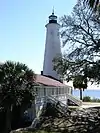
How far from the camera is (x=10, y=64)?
19766 millimetres

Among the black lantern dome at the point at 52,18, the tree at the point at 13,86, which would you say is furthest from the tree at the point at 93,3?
the black lantern dome at the point at 52,18

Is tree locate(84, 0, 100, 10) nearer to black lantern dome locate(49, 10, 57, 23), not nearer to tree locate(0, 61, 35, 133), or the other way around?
tree locate(0, 61, 35, 133)

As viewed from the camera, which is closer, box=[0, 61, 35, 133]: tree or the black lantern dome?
box=[0, 61, 35, 133]: tree

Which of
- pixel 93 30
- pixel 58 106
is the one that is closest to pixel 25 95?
pixel 58 106

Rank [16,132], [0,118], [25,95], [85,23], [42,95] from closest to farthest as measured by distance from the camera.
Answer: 1. [16,132]
2. [25,95]
3. [0,118]
4. [42,95]
5. [85,23]

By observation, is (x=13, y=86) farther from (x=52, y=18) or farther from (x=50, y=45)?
(x=52, y=18)

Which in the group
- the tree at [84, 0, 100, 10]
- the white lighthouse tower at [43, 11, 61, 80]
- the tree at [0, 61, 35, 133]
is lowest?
the tree at [0, 61, 35, 133]

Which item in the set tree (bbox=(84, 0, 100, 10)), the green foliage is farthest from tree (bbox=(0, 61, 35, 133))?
tree (bbox=(84, 0, 100, 10))

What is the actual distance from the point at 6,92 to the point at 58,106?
8844 mm

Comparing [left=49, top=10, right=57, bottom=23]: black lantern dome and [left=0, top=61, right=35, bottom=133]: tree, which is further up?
[left=49, top=10, right=57, bottom=23]: black lantern dome

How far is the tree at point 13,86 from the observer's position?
18656mm

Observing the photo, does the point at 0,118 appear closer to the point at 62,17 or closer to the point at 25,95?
the point at 25,95

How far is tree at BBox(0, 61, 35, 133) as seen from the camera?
18656mm

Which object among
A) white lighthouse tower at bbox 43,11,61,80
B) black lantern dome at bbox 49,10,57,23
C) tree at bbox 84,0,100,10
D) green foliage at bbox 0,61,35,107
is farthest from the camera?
black lantern dome at bbox 49,10,57,23
